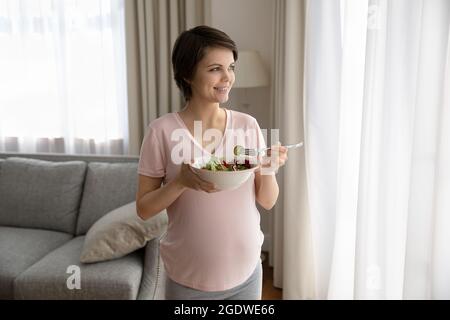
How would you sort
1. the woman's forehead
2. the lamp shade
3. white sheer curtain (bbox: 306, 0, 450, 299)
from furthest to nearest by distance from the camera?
1. the lamp shade
2. white sheer curtain (bbox: 306, 0, 450, 299)
3. the woman's forehead

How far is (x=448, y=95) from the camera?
1.83 metres

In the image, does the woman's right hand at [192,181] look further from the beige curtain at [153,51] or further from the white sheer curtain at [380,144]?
the beige curtain at [153,51]

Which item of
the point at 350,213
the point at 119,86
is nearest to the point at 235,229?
the point at 350,213

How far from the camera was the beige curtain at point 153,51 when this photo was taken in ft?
10.8

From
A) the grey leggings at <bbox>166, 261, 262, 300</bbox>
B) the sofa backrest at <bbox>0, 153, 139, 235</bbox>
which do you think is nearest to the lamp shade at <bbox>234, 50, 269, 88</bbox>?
the sofa backrest at <bbox>0, 153, 139, 235</bbox>

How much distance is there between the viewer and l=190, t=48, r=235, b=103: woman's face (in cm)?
122

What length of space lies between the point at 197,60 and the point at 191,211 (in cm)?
39

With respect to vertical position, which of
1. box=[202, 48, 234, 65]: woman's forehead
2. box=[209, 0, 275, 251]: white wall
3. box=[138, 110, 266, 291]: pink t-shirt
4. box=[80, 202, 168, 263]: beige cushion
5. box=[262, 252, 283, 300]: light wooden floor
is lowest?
box=[262, 252, 283, 300]: light wooden floor

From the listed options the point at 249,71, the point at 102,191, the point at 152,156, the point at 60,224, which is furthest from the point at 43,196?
the point at 152,156

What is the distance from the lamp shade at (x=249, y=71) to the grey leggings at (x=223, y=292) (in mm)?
1802

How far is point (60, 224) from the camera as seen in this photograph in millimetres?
2930

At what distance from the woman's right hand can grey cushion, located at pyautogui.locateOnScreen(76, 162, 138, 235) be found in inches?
69.1

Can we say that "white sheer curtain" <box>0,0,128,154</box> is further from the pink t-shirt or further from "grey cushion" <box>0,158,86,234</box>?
the pink t-shirt

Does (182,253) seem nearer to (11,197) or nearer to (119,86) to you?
(11,197)
